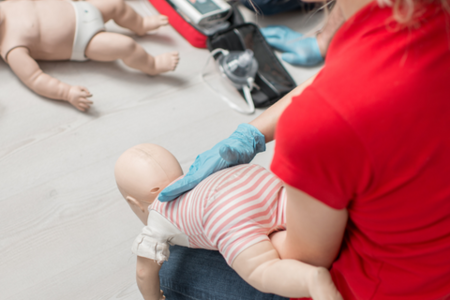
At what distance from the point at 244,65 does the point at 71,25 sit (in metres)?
0.50

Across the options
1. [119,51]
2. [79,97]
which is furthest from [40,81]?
[119,51]

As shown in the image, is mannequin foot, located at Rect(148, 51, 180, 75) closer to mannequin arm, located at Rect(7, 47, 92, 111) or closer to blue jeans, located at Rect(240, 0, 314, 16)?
mannequin arm, located at Rect(7, 47, 92, 111)

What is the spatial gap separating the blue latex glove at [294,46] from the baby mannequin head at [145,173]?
75cm

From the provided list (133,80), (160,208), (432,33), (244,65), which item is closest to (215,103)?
(244,65)

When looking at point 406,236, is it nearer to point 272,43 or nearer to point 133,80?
point 133,80

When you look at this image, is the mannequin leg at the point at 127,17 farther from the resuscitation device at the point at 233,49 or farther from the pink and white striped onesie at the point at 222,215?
the pink and white striped onesie at the point at 222,215

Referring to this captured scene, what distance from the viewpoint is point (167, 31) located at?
133cm

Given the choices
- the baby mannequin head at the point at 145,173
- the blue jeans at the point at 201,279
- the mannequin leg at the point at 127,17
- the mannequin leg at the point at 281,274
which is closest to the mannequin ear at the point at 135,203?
the baby mannequin head at the point at 145,173

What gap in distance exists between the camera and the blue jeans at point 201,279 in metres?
0.62

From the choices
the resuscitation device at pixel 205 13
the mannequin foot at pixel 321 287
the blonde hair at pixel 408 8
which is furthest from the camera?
the resuscitation device at pixel 205 13

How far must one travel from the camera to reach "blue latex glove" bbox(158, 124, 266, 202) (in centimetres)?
64

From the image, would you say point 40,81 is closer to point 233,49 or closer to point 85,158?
point 85,158

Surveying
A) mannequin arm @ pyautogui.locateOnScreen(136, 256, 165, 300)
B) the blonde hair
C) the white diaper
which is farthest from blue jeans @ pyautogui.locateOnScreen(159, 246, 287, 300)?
the white diaper

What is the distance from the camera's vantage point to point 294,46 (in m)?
1.31
